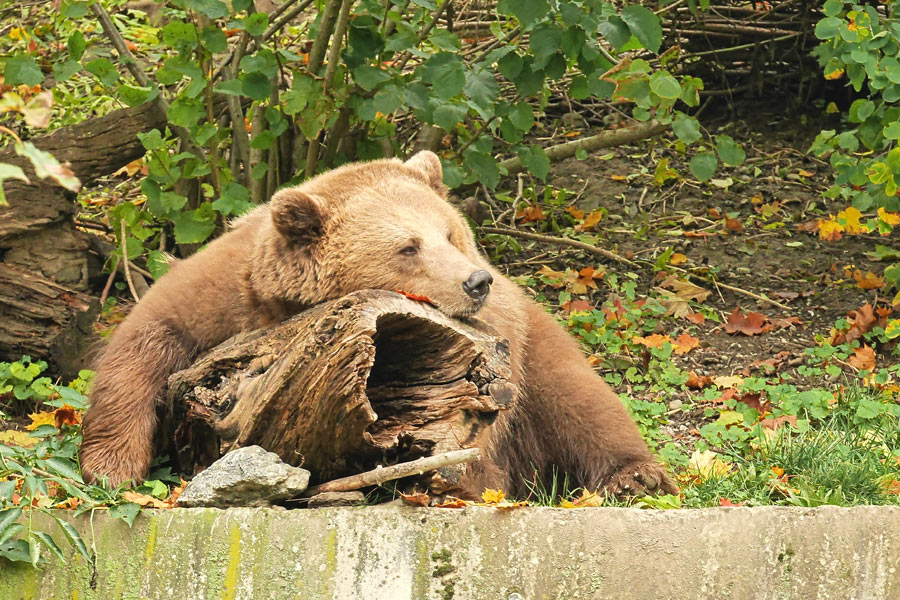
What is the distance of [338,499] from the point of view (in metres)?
3.60

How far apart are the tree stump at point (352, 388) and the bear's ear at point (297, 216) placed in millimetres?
388

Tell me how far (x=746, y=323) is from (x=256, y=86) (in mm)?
3655

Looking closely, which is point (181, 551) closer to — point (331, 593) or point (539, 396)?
point (331, 593)

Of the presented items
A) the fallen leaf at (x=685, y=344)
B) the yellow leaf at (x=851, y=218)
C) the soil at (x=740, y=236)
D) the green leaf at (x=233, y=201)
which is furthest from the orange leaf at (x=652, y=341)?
the green leaf at (x=233, y=201)

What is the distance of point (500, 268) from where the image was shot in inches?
321

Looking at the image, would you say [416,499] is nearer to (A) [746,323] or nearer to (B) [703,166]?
(B) [703,166]

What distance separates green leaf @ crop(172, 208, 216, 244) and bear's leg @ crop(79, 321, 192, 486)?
2.45m

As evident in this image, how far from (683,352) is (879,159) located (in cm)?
173

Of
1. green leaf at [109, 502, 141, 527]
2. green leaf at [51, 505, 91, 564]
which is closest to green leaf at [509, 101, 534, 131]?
green leaf at [109, 502, 141, 527]

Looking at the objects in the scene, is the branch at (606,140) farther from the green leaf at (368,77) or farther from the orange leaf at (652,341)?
the green leaf at (368,77)

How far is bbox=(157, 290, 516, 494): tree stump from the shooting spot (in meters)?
3.54

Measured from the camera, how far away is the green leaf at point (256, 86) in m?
6.06

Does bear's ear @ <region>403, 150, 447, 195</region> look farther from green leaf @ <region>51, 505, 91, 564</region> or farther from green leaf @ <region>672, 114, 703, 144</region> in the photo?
green leaf @ <region>51, 505, 91, 564</region>

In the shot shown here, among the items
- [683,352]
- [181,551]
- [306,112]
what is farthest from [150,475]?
[683,352]
